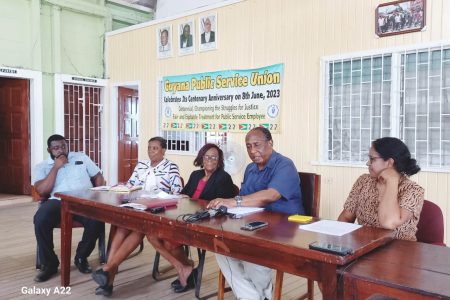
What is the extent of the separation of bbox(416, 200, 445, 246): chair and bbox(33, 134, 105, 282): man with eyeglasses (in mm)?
2223

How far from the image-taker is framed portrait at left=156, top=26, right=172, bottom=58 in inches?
241

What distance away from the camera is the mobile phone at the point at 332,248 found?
4.48 ft

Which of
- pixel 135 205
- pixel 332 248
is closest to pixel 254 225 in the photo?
pixel 332 248

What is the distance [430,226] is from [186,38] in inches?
182

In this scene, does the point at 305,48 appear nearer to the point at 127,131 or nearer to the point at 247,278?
the point at 247,278

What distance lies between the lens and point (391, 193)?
1.89m

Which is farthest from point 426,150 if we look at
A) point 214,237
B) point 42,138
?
point 42,138

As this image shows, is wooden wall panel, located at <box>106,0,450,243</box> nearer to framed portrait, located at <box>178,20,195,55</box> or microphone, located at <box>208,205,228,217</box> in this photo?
framed portrait, located at <box>178,20,195,55</box>

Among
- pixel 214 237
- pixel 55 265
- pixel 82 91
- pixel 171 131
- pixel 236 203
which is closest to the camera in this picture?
pixel 214 237

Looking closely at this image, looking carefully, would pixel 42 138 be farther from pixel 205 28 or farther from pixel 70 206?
pixel 70 206

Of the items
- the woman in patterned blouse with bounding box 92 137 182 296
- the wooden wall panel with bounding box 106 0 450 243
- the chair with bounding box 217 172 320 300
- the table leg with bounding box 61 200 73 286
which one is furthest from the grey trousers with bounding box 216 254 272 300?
the wooden wall panel with bounding box 106 0 450 243

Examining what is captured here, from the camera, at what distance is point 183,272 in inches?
108

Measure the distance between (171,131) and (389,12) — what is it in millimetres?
3457

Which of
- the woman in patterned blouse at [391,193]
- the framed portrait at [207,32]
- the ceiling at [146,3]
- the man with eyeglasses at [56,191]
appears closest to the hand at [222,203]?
the woman in patterned blouse at [391,193]
